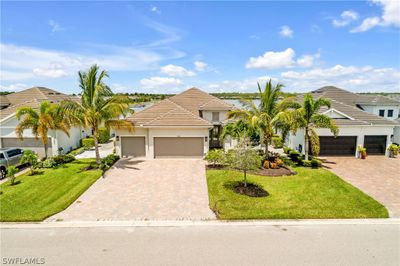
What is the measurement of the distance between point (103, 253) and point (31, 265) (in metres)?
2.18


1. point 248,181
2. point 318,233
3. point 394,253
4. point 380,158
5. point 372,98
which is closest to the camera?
point 394,253

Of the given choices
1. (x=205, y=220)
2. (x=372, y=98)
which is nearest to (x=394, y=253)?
(x=205, y=220)

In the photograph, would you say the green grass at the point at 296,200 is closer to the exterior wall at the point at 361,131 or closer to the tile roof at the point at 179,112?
the tile roof at the point at 179,112

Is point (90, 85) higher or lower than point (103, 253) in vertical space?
higher

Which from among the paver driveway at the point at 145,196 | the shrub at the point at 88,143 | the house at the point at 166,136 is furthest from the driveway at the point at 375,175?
the shrub at the point at 88,143

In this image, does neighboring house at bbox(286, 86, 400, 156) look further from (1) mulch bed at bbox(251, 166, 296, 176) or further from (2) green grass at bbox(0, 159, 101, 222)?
(2) green grass at bbox(0, 159, 101, 222)

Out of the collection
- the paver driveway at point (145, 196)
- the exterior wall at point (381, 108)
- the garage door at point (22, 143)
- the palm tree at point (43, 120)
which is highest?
the exterior wall at point (381, 108)

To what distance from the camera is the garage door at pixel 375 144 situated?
23250 millimetres

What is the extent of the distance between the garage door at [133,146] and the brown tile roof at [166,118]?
1593 millimetres

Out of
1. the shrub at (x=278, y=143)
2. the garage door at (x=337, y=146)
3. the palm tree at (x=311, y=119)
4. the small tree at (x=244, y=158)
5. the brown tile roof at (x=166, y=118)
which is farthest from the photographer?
the shrub at (x=278, y=143)

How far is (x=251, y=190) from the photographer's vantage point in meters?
14.5

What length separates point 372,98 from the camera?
29906mm

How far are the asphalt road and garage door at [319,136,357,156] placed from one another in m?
13.4

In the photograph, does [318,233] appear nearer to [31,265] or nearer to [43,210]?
[31,265]
